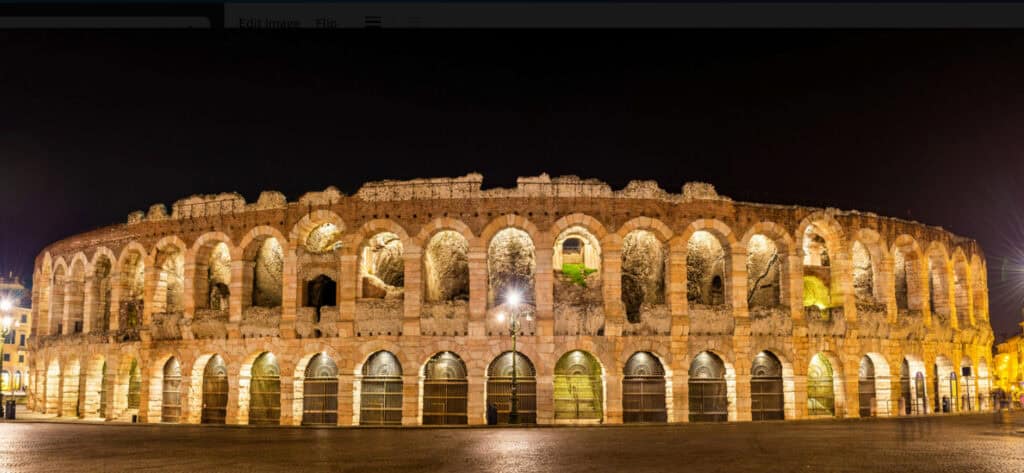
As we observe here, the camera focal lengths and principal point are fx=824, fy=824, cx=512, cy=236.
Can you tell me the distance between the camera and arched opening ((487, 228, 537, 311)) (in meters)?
30.4

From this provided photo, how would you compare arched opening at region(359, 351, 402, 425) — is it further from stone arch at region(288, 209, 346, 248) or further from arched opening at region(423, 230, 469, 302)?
stone arch at region(288, 209, 346, 248)

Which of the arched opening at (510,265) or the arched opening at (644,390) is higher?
the arched opening at (510,265)

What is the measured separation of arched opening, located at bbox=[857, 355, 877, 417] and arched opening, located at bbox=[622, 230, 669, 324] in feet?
27.0

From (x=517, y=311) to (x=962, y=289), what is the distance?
22.3 m

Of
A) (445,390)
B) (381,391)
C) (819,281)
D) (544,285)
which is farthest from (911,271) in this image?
(381,391)

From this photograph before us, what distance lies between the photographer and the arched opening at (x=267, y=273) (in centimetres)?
3234

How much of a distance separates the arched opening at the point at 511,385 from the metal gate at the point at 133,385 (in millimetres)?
16070

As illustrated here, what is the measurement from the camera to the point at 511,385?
28.6 m

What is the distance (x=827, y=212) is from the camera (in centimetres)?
3164

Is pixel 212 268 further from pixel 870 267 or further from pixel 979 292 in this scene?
pixel 979 292

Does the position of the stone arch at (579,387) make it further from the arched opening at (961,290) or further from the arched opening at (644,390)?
the arched opening at (961,290)

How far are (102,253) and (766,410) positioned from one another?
28581mm

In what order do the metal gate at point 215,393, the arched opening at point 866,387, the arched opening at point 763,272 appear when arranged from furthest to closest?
the arched opening at point 763,272 → the arched opening at point 866,387 → the metal gate at point 215,393

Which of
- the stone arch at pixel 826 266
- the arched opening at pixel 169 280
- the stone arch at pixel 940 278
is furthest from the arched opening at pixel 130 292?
the stone arch at pixel 940 278
